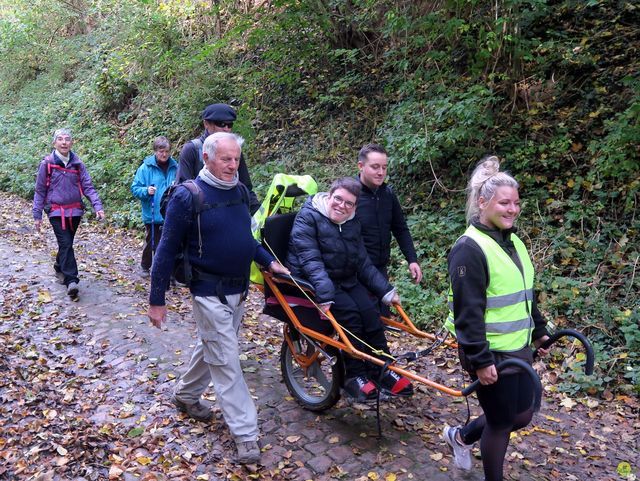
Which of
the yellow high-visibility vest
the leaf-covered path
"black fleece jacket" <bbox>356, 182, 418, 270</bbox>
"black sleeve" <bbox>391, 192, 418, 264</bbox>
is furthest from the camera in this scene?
"black sleeve" <bbox>391, 192, 418, 264</bbox>

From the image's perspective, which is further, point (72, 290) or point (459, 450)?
point (72, 290)

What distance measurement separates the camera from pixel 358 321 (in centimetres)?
457

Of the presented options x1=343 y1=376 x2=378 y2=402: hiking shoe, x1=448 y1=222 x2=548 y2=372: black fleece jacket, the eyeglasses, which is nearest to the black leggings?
x1=448 y1=222 x2=548 y2=372: black fleece jacket

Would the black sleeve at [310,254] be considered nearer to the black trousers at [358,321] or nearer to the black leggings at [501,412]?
the black trousers at [358,321]

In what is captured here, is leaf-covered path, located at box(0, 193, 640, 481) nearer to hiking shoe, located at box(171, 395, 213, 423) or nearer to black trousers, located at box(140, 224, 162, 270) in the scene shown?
hiking shoe, located at box(171, 395, 213, 423)

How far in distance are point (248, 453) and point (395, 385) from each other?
1.21m

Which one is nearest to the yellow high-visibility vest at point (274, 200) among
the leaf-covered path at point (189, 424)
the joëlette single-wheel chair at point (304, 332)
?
the joëlette single-wheel chair at point (304, 332)

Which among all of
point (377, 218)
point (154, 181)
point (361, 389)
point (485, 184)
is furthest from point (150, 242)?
point (485, 184)

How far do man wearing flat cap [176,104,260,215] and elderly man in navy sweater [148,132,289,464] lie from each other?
1160 mm

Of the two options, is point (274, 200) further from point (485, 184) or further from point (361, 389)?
point (485, 184)

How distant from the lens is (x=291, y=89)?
13.8 meters

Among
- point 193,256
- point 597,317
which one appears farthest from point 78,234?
point 597,317

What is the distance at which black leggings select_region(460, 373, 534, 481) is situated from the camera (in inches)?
135

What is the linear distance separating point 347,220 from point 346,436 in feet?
5.72
